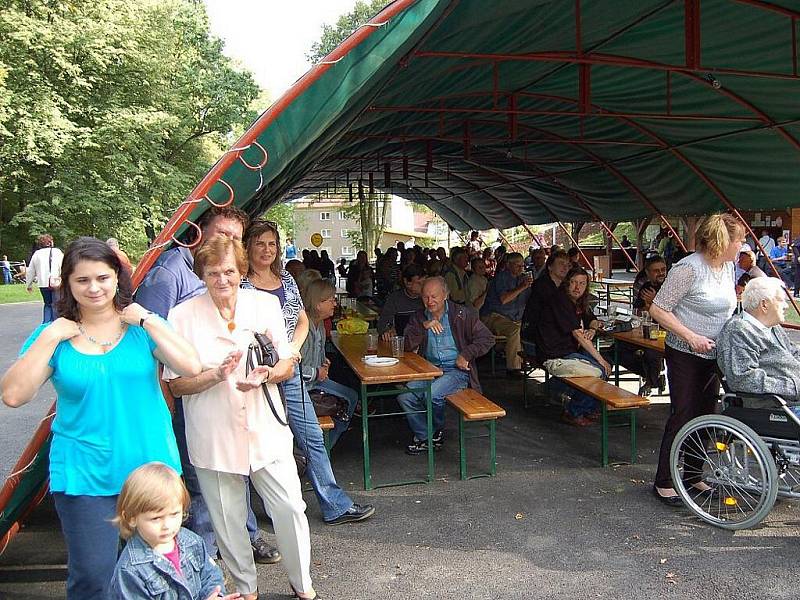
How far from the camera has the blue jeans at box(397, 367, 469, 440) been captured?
219 inches

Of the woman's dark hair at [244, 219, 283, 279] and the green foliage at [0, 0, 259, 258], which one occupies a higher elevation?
the green foliage at [0, 0, 259, 258]

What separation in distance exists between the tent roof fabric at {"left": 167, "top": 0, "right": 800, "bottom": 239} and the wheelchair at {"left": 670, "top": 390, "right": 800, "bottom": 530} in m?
2.77

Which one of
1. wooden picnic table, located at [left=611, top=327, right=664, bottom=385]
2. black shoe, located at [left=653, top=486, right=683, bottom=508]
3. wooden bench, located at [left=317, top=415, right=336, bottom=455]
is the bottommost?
black shoe, located at [left=653, top=486, right=683, bottom=508]

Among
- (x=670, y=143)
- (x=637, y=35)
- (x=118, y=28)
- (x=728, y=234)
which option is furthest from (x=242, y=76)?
(x=728, y=234)

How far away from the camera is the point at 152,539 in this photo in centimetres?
223

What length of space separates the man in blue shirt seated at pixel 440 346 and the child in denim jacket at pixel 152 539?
334 cm

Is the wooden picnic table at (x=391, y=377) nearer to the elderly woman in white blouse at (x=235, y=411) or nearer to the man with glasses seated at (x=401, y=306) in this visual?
the man with glasses seated at (x=401, y=306)

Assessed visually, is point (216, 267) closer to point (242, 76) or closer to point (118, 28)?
point (118, 28)

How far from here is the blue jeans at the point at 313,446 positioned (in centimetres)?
390

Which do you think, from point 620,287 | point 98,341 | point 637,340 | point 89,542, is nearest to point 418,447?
point 637,340

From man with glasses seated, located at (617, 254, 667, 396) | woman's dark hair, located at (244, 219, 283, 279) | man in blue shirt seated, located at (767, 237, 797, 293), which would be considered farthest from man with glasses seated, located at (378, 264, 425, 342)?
man in blue shirt seated, located at (767, 237, 797, 293)

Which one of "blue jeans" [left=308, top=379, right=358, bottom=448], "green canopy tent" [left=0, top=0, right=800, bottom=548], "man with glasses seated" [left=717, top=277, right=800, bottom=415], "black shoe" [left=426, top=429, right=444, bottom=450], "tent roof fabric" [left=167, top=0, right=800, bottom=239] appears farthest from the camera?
"black shoe" [left=426, top=429, right=444, bottom=450]

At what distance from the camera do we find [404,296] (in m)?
7.05

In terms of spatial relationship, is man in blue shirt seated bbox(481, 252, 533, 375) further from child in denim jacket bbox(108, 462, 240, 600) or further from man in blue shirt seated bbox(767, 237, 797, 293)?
man in blue shirt seated bbox(767, 237, 797, 293)
